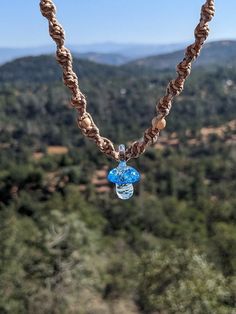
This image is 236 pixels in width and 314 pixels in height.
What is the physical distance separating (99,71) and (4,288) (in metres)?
81.4

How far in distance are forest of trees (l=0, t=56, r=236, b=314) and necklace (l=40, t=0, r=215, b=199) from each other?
5963mm

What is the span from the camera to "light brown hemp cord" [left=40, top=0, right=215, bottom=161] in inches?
45.1

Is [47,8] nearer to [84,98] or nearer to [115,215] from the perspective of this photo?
[84,98]

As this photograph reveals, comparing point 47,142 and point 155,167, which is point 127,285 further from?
point 47,142

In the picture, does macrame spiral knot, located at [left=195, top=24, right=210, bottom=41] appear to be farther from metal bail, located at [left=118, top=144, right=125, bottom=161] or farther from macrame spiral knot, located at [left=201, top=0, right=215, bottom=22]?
metal bail, located at [left=118, top=144, right=125, bottom=161]

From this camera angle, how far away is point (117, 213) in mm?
23547

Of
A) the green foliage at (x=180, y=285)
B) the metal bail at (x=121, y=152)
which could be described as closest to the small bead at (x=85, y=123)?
the metal bail at (x=121, y=152)

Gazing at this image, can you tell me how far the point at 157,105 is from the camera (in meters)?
1.25

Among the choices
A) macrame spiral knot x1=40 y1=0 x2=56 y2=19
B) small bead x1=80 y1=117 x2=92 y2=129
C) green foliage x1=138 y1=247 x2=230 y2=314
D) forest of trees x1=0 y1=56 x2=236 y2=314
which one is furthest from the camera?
forest of trees x1=0 y1=56 x2=236 y2=314

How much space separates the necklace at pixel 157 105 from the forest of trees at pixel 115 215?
235 inches

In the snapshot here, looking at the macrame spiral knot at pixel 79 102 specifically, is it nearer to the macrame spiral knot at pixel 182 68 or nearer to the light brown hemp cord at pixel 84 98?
the light brown hemp cord at pixel 84 98

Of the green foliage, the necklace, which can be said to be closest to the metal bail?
the necklace

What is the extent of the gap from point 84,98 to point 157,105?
6.8 inches

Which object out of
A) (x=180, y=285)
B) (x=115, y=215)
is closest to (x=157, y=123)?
(x=180, y=285)
